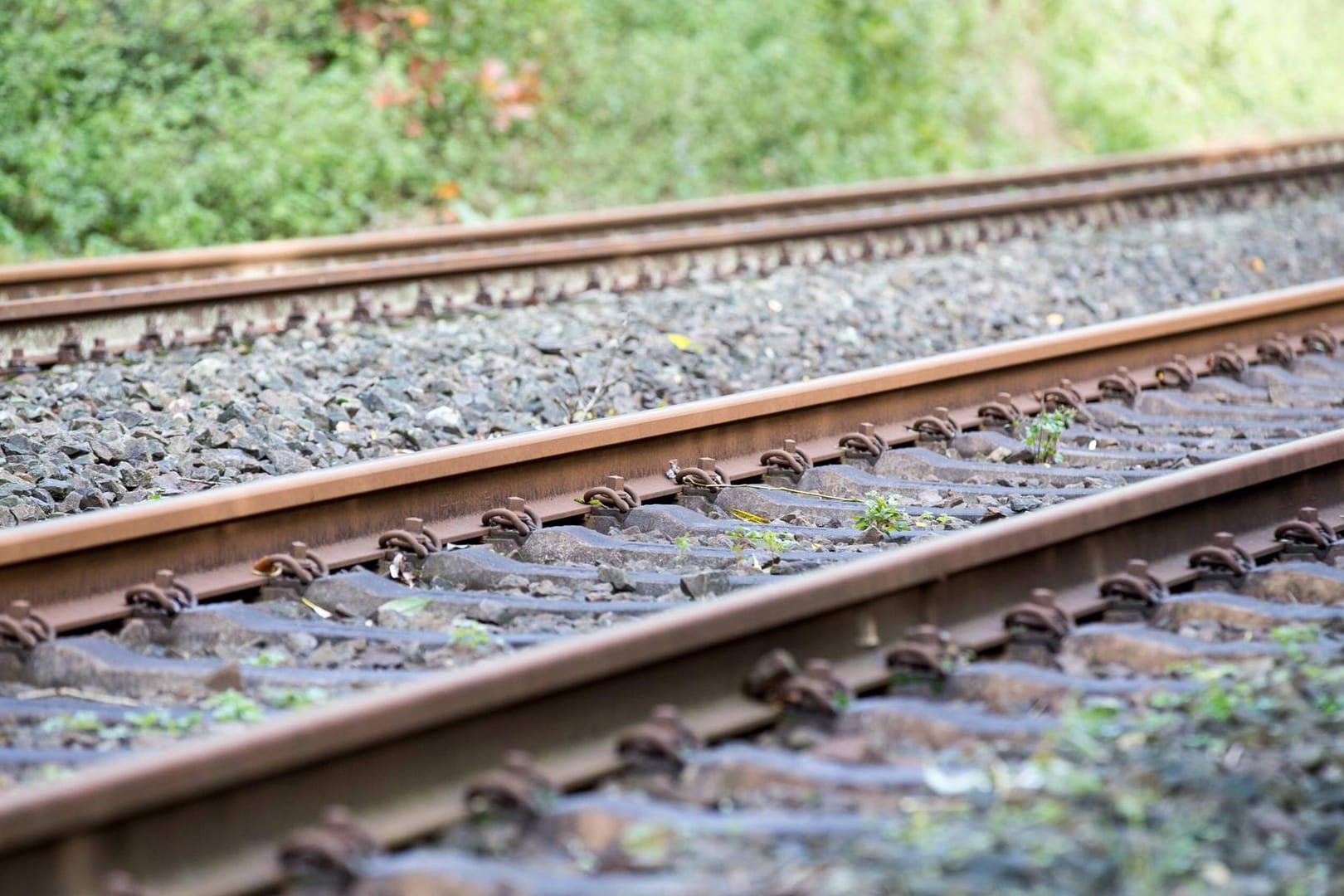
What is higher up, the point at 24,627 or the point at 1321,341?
the point at 24,627

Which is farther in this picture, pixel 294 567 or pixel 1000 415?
pixel 1000 415

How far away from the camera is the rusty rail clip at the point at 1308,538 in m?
4.16

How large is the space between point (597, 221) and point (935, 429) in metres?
5.39

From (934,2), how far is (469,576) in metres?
14.1

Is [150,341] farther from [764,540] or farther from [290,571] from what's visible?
[764,540]

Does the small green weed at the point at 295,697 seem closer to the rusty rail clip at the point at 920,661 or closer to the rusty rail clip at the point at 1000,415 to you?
the rusty rail clip at the point at 920,661

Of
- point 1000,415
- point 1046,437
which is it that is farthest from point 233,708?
point 1000,415

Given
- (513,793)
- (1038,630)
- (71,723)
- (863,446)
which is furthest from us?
(863,446)

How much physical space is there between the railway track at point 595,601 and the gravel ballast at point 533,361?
1.07 meters

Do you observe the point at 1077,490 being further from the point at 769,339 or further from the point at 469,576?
the point at 769,339

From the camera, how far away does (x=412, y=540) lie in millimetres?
4246

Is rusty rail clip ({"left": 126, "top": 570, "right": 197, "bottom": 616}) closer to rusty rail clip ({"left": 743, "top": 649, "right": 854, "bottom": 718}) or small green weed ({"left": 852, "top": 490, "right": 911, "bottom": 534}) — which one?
rusty rail clip ({"left": 743, "top": 649, "right": 854, "bottom": 718})

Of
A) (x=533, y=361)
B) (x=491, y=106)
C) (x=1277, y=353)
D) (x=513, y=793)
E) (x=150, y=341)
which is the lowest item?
(x=1277, y=353)

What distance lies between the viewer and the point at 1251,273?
944 centimetres
